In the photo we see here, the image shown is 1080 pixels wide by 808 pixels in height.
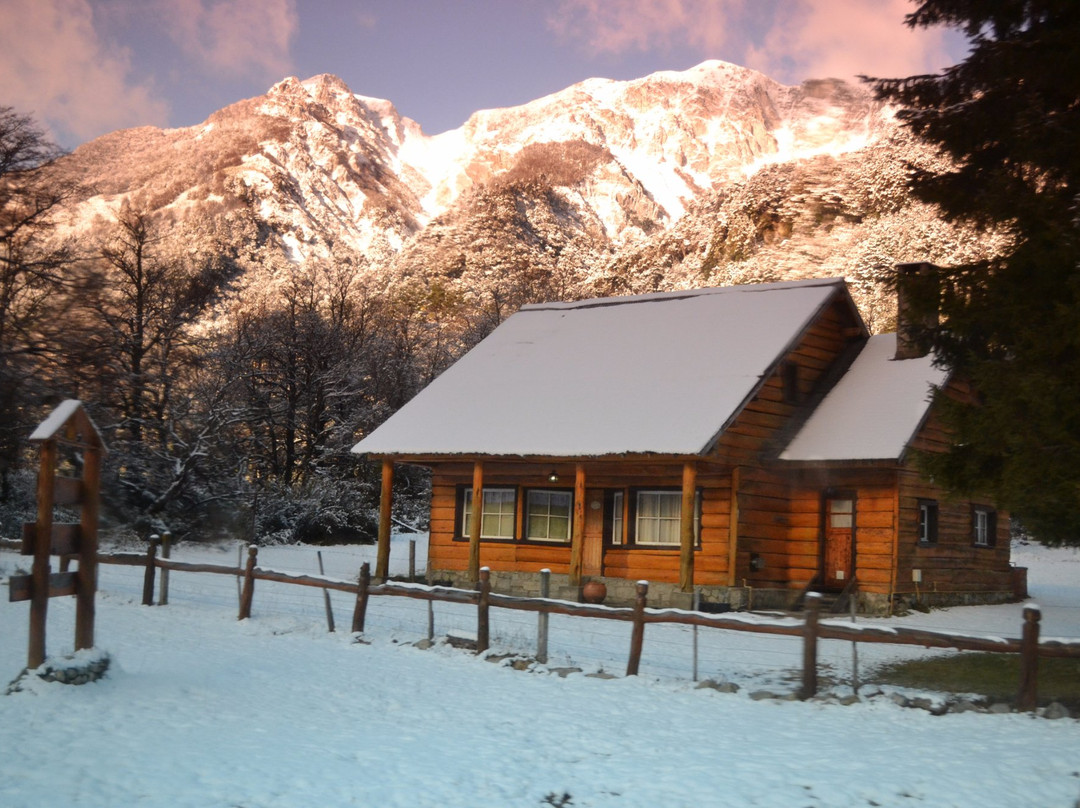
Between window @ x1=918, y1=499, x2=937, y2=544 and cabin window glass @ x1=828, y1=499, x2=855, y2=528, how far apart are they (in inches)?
61.5

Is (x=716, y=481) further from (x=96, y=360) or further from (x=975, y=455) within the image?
(x=96, y=360)

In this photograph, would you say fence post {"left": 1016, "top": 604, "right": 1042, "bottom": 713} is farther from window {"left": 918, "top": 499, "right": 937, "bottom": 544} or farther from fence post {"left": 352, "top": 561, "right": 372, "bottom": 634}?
window {"left": 918, "top": 499, "right": 937, "bottom": 544}

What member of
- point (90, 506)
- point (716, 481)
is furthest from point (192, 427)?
point (90, 506)

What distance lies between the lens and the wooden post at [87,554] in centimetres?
1130

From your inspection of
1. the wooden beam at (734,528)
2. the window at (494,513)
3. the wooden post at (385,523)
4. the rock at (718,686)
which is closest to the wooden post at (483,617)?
the rock at (718,686)

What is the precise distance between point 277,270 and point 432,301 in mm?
27246

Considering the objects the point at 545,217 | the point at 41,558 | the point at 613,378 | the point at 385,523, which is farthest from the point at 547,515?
the point at 545,217

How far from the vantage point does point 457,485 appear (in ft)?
76.5

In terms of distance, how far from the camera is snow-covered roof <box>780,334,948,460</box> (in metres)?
19.7

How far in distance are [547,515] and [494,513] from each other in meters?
1.36

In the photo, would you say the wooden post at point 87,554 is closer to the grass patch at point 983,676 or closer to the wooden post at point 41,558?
the wooden post at point 41,558

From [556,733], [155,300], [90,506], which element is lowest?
[556,733]

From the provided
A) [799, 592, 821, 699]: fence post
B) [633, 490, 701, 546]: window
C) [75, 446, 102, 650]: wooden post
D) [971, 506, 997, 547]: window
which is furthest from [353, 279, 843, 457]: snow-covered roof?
[75, 446, 102, 650]: wooden post

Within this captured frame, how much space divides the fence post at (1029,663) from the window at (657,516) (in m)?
10.3
